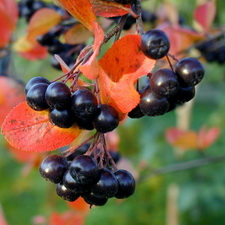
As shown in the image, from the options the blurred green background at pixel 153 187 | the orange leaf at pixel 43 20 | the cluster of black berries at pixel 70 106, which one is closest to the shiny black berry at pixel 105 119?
the cluster of black berries at pixel 70 106

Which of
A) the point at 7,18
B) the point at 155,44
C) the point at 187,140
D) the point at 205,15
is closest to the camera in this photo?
the point at 155,44

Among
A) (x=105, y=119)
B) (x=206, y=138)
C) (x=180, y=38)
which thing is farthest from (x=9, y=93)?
(x=206, y=138)

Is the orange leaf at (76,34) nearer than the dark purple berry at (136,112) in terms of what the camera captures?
No

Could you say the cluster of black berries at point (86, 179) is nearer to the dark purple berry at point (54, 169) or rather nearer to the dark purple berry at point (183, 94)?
the dark purple berry at point (54, 169)

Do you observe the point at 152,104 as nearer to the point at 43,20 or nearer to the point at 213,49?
the point at 43,20

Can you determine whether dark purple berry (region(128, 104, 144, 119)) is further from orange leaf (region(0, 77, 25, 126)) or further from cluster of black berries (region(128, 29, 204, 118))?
orange leaf (region(0, 77, 25, 126))

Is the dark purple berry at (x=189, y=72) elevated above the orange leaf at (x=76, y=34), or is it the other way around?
the dark purple berry at (x=189, y=72)


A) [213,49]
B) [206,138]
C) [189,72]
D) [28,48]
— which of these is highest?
[189,72]

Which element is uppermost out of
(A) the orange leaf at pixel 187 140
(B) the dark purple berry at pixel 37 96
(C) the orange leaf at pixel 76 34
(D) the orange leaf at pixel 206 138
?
(B) the dark purple berry at pixel 37 96
